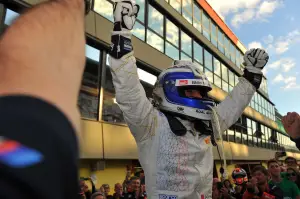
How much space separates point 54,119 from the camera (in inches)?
16.6

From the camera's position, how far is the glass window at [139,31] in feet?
33.1

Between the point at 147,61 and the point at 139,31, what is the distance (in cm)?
101

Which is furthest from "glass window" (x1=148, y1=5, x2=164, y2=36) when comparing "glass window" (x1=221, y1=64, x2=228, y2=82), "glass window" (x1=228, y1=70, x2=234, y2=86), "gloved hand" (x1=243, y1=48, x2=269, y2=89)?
"glass window" (x1=228, y1=70, x2=234, y2=86)

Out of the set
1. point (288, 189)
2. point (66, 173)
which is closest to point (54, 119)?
point (66, 173)

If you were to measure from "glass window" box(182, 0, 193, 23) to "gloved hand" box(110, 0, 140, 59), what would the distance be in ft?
41.9

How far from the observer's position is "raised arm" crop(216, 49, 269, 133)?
9.00 ft

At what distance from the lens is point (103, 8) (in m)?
9.07

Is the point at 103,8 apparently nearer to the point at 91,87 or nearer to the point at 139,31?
the point at 139,31

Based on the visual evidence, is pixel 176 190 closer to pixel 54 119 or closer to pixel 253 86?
pixel 253 86

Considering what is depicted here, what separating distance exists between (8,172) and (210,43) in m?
17.9

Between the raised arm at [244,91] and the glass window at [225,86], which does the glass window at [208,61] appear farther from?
the raised arm at [244,91]

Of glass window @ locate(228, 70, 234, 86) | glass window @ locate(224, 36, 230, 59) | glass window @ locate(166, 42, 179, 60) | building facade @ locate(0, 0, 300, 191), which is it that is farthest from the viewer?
glass window @ locate(224, 36, 230, 59)

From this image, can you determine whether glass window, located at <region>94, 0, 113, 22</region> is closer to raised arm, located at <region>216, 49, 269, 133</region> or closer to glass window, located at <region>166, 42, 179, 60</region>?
glass window, located at <region>166, 42, 179, 60</region>

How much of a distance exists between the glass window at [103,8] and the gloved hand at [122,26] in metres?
6.86
